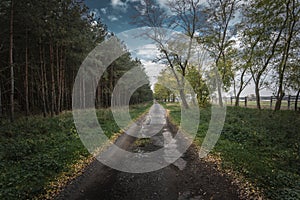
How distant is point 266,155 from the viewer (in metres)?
5.62

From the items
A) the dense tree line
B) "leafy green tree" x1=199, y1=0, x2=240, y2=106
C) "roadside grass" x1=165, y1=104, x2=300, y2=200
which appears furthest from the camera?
"leafy green tree" x1=199, y1=0, x2=240, y2=106

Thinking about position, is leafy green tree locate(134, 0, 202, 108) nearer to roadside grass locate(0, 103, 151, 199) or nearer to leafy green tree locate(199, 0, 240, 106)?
leafy green tree locate(199, 0, 240, 106)

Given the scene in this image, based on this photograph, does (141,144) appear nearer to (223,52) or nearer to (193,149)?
(193,149)

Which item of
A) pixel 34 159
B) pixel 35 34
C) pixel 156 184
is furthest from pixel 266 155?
pixel 35 34

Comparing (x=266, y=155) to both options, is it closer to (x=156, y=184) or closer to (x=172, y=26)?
(x=156, y=184)

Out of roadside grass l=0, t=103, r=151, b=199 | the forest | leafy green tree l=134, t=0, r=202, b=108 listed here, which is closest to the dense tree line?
the forest

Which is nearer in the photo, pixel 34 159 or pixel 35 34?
pixel 34 159

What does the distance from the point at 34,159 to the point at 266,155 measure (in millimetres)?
7836

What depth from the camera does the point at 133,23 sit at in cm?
1886

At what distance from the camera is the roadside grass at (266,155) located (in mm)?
3769

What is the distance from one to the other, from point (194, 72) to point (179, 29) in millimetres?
5630

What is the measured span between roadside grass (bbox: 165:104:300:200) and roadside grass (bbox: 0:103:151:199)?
5.07 meters

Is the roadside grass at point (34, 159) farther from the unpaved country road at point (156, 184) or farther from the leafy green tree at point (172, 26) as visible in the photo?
the leafy green tree at point (172, 26)

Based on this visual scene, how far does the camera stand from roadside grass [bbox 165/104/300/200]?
148 inches
